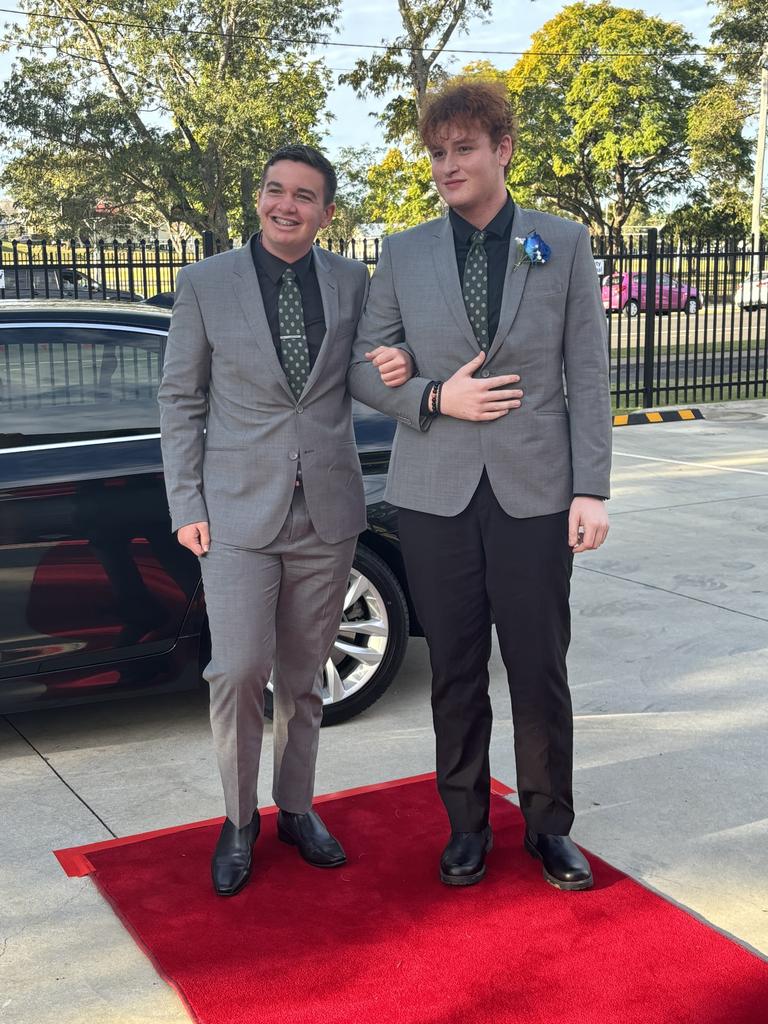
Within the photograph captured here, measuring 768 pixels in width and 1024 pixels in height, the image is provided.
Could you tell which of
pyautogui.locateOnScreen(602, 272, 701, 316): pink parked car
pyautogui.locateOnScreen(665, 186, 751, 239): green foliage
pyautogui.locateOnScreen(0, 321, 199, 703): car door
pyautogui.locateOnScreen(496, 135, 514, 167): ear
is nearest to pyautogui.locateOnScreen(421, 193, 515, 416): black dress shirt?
pyautogui.locateOnScreen(496, 135, 514, 167): ear

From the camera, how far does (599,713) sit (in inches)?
179

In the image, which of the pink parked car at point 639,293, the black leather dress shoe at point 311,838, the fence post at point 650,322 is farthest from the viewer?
the pink parked car at point 639,293

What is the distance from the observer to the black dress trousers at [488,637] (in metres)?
3.07

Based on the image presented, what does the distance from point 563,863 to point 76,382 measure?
2290 mm

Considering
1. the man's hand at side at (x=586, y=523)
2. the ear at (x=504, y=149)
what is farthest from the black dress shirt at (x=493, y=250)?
the man's hand at side at (x=586, y=523)

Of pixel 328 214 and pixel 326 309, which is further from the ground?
pixel 328 214

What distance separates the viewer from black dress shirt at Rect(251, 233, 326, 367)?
3150 mm

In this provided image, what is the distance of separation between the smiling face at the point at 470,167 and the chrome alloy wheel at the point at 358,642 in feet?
5.64

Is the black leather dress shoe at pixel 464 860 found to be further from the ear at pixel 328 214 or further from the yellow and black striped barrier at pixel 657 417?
the yellow and black striped barrier at pixel 657 417

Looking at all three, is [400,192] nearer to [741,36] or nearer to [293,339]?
[741,36]

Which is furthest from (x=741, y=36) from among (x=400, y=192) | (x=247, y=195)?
(x=247, y=195)

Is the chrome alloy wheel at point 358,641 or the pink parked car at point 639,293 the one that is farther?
the pink parked car at point 639,293

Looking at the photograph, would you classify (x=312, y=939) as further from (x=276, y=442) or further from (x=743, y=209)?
(x=743, y=209)

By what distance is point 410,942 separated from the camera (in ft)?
9.47
